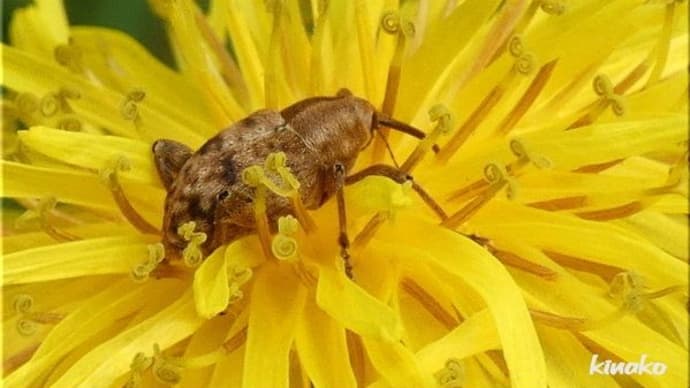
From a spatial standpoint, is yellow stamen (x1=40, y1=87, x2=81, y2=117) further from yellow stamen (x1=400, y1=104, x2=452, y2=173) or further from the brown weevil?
yellow stamen (x1=400, y1=104, x2=452, y2=173)

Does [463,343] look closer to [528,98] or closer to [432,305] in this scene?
[432,305]

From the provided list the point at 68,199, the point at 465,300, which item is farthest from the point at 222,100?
the point at 465,300

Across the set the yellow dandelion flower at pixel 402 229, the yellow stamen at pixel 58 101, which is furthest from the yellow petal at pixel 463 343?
the yellow stamen at pixel 58 101

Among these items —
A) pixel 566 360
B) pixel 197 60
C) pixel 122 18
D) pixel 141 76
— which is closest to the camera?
pixel 566 360

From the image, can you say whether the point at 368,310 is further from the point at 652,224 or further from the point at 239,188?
the point at 652,224

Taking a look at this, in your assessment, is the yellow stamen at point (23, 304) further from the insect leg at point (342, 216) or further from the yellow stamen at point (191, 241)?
the insect leg at point (342, 216)

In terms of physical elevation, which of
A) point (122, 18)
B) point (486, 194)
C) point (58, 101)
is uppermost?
point (122, 18)

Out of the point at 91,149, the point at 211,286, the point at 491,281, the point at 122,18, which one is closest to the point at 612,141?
the point at 491,281
